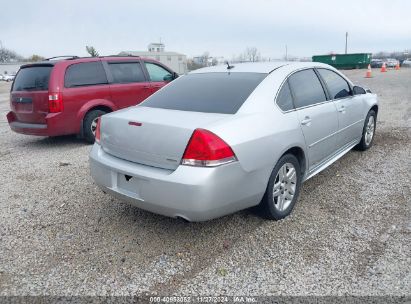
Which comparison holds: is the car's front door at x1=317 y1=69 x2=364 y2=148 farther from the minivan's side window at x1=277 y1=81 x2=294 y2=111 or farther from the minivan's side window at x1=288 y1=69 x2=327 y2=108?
the minivan's side window at x1=277 y1=81 x2=294 y2=111

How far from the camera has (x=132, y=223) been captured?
3625 mm

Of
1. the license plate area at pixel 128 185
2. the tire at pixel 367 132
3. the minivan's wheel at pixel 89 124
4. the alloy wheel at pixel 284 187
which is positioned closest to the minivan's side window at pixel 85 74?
the minivan's wheel at pixel 89 124

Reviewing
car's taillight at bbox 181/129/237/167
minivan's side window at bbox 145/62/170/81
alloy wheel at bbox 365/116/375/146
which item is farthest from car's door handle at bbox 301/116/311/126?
minivan's side window at bbox 145/62/170/81

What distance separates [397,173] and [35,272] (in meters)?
4.48

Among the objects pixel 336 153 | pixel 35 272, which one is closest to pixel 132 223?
pixel 35 272

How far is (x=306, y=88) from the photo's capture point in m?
4.01

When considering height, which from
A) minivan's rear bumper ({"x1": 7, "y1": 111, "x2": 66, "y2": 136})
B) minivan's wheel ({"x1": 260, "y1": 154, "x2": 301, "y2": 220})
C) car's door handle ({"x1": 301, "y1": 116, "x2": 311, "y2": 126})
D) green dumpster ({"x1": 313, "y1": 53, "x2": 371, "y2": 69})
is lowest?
minivan's wheel ({"x1": 260, "y1": 154, "x2": 301, "y2": 220})

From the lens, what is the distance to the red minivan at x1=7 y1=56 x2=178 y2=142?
638cm

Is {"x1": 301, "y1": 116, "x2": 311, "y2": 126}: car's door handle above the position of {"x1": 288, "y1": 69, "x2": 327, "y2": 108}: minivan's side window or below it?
below

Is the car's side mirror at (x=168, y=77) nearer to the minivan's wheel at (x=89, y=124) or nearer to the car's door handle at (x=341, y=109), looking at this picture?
the minivan's wheel at (x=89, y=124)

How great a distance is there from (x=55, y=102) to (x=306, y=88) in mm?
4509

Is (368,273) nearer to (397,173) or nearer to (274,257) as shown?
(274,257)

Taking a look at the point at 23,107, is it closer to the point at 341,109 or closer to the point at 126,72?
the point at 126,72

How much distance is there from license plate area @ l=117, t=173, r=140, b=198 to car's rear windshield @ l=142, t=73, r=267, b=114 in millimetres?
856
